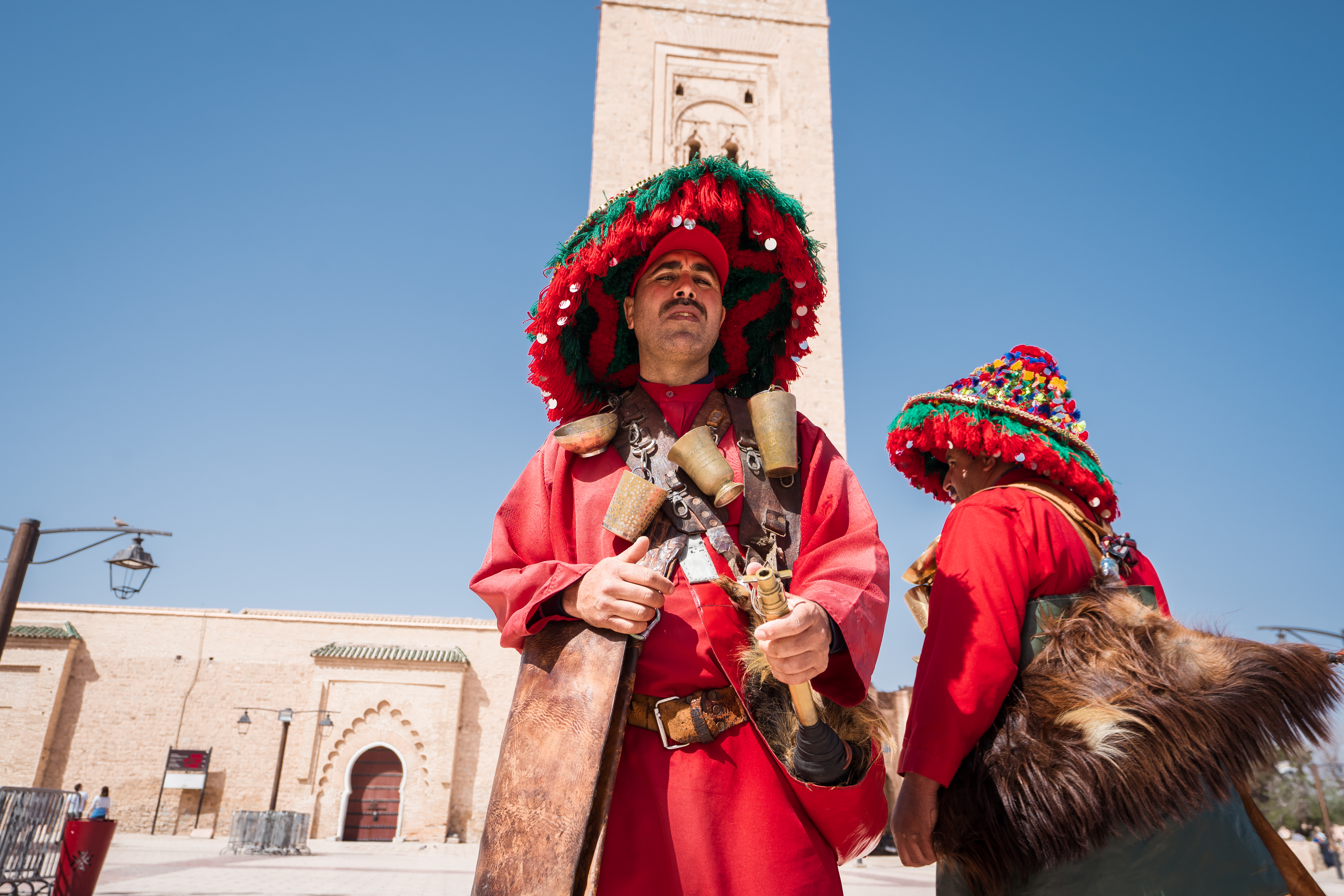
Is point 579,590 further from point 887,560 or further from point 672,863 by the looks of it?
point 887,560

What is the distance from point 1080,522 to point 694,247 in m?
1.12

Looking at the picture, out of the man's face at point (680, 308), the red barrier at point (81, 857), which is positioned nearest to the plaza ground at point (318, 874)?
the red barrier at point (81, 857)

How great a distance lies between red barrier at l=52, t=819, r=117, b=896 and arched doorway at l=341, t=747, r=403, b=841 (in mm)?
14534

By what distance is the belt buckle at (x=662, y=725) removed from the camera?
1449 mm

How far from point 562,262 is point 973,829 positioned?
4.80 ft

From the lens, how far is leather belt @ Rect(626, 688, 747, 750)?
1.45 metres

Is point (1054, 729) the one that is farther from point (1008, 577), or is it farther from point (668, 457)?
point (668, 457)

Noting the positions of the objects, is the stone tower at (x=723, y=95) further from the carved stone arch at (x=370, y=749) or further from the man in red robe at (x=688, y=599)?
the carved stone arch at (x=370, y=749)

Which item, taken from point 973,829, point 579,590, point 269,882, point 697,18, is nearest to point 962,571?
point 973,829

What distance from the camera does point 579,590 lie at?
1.44 meters

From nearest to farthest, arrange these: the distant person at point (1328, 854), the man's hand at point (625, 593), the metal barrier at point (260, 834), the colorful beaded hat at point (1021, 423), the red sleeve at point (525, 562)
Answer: the man's hand at point (625, 593) → the red sleeve at point (525, 562) → the colorful beaded hat at point (1021, 423) → the metal barrier at point (260, 834) → the distant person at point (1328, 854)

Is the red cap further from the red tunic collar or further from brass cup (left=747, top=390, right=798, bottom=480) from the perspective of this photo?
brass cup (left=747, top=390, right=798, bottom=480)

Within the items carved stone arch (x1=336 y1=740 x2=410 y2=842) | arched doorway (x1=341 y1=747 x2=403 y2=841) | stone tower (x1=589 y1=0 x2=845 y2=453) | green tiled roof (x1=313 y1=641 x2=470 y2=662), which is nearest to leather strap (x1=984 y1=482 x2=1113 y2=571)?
stone tower (x1=589 y1=0 x2=845 y2=453)

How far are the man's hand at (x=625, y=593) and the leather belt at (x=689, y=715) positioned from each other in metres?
0.17
